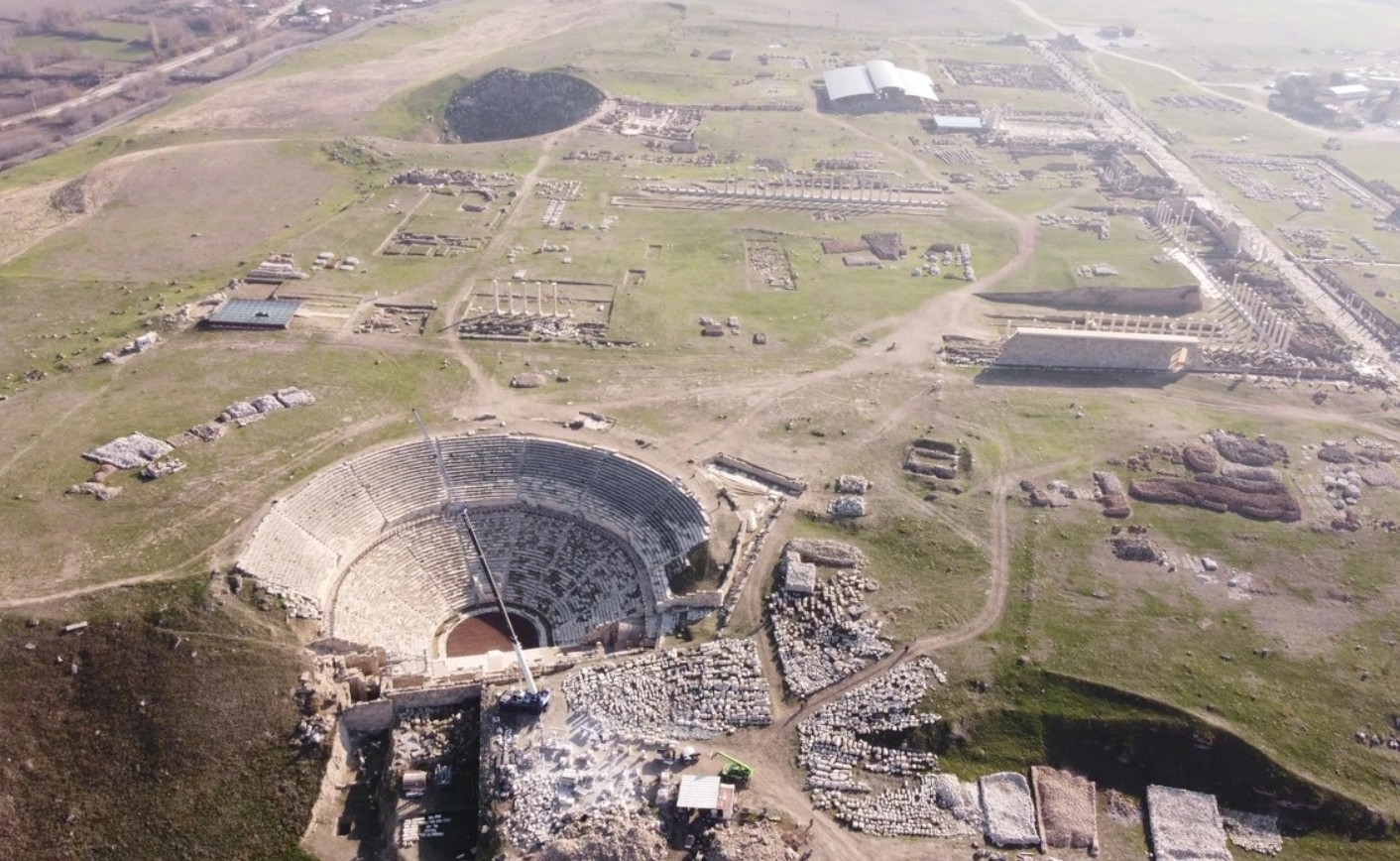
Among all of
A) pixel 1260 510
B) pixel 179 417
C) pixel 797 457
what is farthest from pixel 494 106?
pixel 1260 510

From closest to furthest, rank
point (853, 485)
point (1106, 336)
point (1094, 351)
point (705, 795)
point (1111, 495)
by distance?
1. point (705, 795)
2. point (853, 485)
3. point (1111, 495)
4. point (1106, 336)
5. point (1094, 351)

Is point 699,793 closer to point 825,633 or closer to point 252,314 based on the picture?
point 825,633

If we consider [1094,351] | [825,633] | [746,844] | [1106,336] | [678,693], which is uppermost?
[1106,336]

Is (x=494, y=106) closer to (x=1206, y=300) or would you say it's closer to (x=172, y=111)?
(x=172, y=111)

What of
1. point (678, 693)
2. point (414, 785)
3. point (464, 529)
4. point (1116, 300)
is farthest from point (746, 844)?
point (1116, 300)

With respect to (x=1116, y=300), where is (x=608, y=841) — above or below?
below

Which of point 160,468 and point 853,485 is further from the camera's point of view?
point 853,485

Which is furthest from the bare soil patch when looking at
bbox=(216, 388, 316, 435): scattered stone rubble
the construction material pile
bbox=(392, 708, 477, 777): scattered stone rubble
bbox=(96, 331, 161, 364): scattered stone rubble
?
bbox=(96, 331, 161, 364): scattered stone rubble
